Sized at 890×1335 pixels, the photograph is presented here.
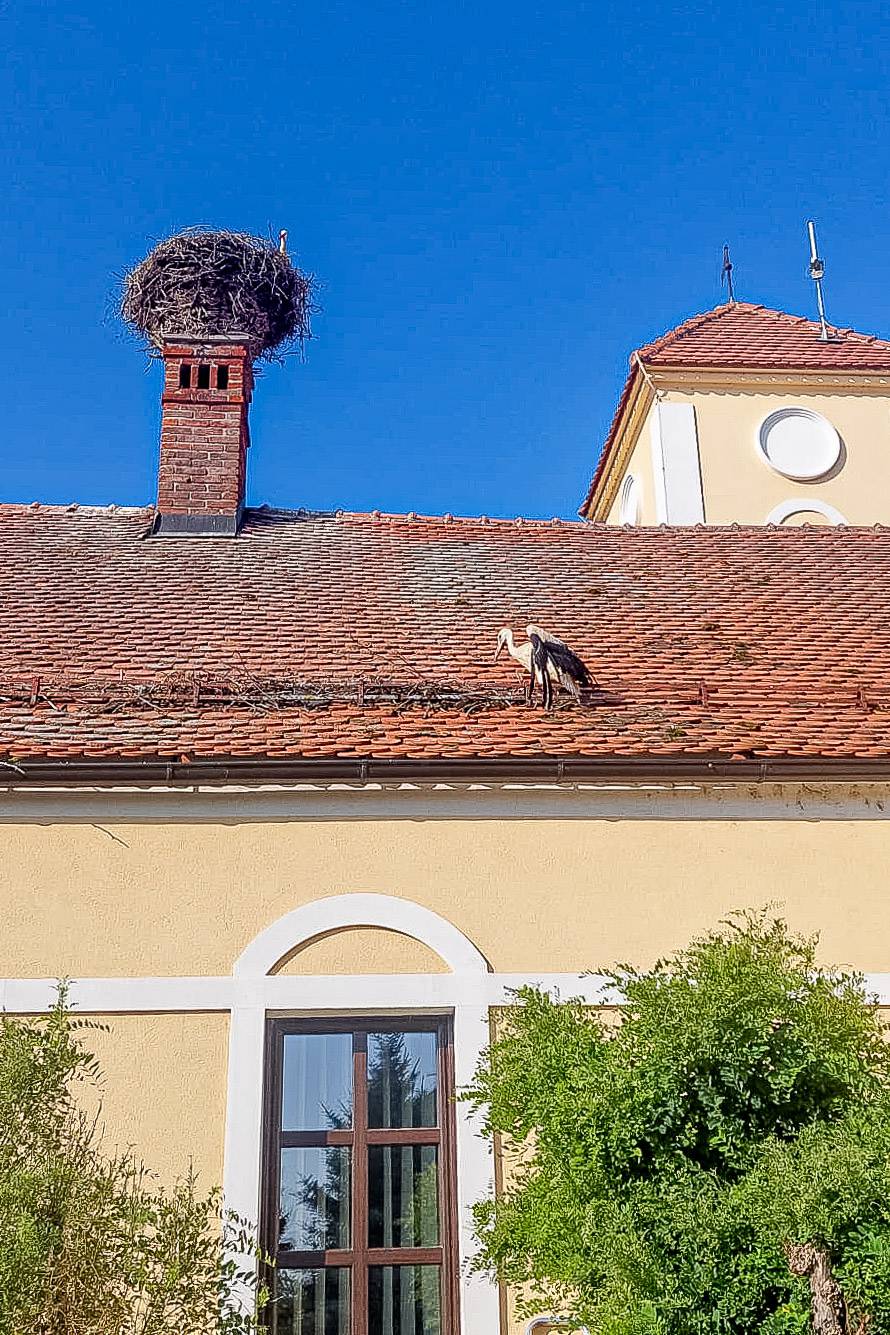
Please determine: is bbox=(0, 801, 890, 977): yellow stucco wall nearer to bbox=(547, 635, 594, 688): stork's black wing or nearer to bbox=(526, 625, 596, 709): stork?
bbox=(526, 625, 596, 709): stork

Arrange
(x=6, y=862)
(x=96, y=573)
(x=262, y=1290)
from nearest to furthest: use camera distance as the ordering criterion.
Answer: (x=262, y=1290) → (x=6, y=862) → (x=96, y=573)

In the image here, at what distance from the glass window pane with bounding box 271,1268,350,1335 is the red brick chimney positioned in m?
6.72

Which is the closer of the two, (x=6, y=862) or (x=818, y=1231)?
(x=818, y=1231)

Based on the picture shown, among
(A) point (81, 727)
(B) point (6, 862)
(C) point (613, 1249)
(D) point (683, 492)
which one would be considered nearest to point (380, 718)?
(A) point (81, 727)

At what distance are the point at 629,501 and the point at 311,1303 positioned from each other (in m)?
11.7

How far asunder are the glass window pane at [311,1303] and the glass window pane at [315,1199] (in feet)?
0.44

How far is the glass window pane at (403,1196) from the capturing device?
667 centimetres

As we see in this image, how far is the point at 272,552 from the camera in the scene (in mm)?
11297

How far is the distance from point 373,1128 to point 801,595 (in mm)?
5952

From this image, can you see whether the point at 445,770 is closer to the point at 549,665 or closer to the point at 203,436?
the point at 549,665

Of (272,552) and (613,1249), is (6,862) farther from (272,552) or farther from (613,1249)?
(272,552)

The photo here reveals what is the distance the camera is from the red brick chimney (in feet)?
38.2

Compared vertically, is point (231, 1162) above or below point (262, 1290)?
above

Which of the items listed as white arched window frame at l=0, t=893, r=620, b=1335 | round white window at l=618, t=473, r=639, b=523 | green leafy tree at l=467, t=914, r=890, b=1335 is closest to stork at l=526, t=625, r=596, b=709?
white arched window frame at l=0, t=893, r=620, b=1335
